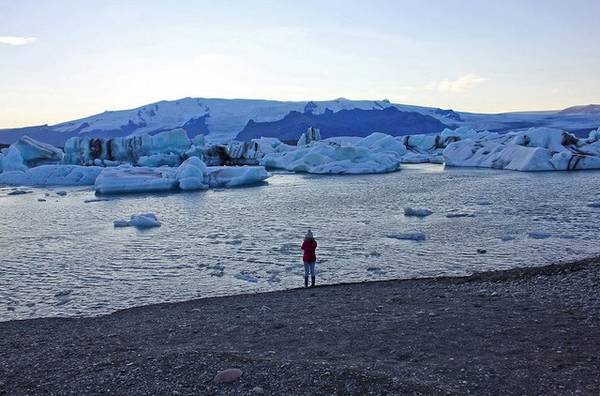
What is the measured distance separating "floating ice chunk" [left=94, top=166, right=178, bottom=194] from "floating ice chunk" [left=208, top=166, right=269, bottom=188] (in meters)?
2.02

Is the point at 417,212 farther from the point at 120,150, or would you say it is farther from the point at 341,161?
the point at 120,150

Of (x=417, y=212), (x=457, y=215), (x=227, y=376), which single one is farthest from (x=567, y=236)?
(x=227, y=376)

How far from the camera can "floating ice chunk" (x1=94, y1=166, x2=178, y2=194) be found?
25672 mm

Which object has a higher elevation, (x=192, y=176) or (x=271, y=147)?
(x=271, y=147)

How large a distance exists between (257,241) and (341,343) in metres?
7.63

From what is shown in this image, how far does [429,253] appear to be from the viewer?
11.0 m

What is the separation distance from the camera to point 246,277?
31.6 ft

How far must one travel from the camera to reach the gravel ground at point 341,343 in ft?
14.5

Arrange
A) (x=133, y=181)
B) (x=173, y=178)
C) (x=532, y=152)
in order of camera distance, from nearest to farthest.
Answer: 1. (x=133, y=181)
2. (x=173, y=178)
3. (x=532, y=152)

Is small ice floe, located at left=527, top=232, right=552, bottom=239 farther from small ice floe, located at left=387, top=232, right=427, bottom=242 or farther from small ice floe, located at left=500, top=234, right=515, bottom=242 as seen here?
small ice floe, located at left=387, top=232, right=427, bottom=242

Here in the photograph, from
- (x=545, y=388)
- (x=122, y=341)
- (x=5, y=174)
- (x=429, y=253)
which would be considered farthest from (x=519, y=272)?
(x=5, y=174)

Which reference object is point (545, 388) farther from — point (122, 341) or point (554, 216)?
point (554, 216)

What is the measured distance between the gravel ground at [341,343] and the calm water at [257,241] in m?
1.33

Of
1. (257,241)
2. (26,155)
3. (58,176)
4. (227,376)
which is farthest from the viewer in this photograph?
(26,155)
